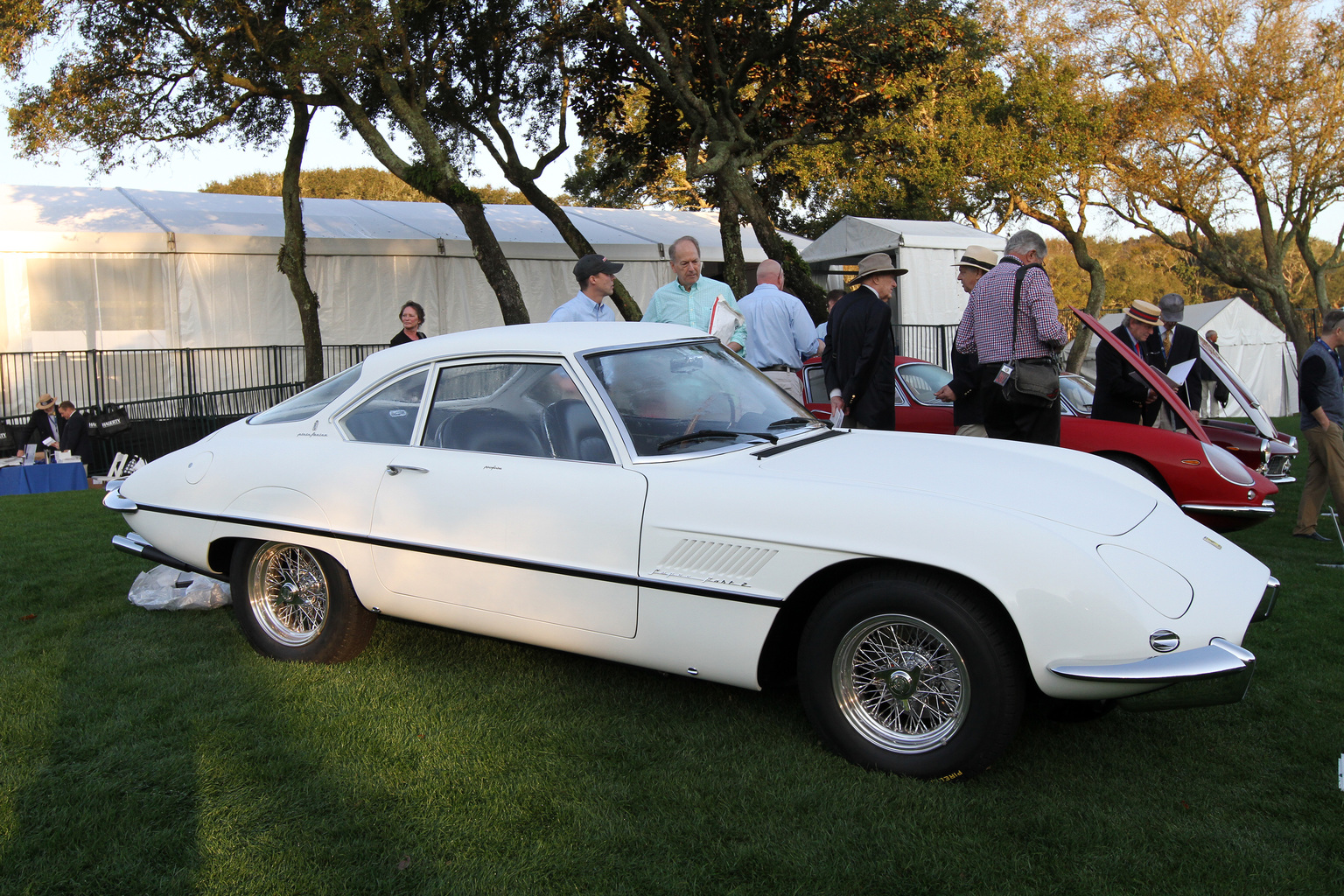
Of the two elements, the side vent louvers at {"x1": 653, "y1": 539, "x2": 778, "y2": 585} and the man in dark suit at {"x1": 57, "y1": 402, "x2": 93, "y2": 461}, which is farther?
the man in dark suit at {"x1": 57, "y1": 402, "x2": 93, "y2": 461}

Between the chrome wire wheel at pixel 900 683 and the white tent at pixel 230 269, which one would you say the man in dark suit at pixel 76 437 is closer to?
the white tent at pixel 230 269

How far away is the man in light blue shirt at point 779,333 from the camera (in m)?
6.67

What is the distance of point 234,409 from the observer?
56.7 ft

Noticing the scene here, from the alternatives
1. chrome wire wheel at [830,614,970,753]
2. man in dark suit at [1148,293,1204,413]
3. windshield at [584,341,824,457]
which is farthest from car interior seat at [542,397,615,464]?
man in dark suit at [1148,293,1204,413]

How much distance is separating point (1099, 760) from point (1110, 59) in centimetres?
2649

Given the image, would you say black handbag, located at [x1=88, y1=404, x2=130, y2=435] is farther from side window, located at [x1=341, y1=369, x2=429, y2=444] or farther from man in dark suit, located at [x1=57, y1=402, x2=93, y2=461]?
side window, located at [x1=341, y1=369, x2=429, y2=444]

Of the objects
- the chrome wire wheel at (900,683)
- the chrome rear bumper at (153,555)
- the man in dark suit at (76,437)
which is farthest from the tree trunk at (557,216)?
the chrome wire wheel at (900,683)

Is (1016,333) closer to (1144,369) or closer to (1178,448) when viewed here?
(1144,369)

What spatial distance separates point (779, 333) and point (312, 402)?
3280 mm

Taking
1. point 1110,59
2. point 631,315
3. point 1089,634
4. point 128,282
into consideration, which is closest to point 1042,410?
point 1089,634

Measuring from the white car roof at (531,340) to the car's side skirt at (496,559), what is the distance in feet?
2.53

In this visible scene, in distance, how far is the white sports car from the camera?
9.59 feet

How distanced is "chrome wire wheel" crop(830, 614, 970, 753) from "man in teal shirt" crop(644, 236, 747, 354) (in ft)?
10.8

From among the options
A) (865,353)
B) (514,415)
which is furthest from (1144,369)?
(514,415)
